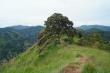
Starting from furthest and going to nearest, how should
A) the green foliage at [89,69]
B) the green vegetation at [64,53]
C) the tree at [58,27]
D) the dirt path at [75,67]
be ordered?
the tree at [58,27]
the green vegetation at [64,53]
the dirt path at [75,67]
the green foliage at [89,69]

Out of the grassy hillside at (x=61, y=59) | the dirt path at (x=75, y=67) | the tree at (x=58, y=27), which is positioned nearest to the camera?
the dirt path at (x=75, y=67)

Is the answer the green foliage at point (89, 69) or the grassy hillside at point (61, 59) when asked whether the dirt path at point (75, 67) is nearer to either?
the green foliage at point (89, 69)

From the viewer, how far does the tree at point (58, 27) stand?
66.2 m

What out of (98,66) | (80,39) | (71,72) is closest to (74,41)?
(80,39)

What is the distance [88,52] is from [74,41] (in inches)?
463

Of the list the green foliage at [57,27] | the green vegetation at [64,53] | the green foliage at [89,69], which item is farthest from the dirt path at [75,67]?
the green foliage at [57,27]

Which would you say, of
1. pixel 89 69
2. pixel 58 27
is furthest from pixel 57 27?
pixel 89 69

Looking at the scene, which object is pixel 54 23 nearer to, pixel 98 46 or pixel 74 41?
pixel 74 41

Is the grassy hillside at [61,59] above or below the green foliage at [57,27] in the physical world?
below

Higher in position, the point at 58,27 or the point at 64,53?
the point at 58,27

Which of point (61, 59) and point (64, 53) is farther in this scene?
point (64, 53)

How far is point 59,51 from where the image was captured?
5641 centimetres

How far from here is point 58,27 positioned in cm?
6612

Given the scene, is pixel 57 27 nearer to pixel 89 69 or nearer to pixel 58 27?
pixel 58 27
